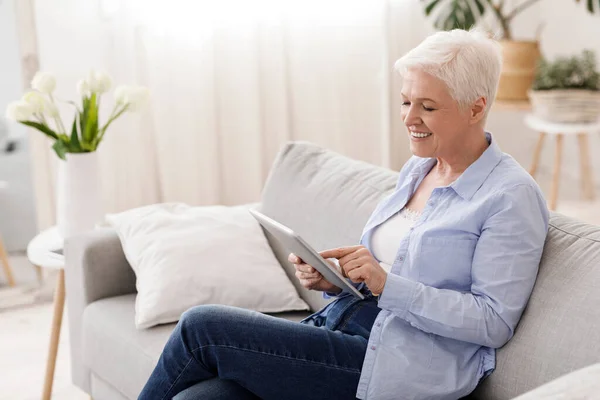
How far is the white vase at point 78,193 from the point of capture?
8.29 feet

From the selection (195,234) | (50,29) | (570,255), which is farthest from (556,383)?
(50,29)

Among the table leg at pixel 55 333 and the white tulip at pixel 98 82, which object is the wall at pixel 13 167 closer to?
the white tulip at pixel 98 82

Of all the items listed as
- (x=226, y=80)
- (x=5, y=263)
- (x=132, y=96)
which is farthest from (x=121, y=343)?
→ (x=226, y=80)

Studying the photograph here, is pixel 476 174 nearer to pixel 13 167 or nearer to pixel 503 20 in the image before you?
pixel 13 167

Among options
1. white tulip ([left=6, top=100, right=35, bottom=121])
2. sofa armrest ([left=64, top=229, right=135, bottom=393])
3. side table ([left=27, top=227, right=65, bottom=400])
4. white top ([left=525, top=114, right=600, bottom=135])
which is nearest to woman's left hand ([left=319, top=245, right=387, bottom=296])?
sofa armrest ([left=64, top=229, right=135, bottom=393])

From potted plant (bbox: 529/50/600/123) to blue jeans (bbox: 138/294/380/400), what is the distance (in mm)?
2710

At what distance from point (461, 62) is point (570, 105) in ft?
8.47

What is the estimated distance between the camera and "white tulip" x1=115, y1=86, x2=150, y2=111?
8.47 ft

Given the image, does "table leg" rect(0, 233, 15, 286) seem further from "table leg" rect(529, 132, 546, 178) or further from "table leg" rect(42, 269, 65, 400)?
"table leg" rect(529, 132, 546, 178)

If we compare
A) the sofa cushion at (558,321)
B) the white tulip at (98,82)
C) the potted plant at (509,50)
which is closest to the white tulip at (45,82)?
the white tulip at (98,82)

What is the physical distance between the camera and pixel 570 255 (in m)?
1.58

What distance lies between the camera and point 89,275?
2287 millimetres

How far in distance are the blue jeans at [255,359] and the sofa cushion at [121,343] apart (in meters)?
0.30

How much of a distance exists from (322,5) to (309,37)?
0.17 metres
